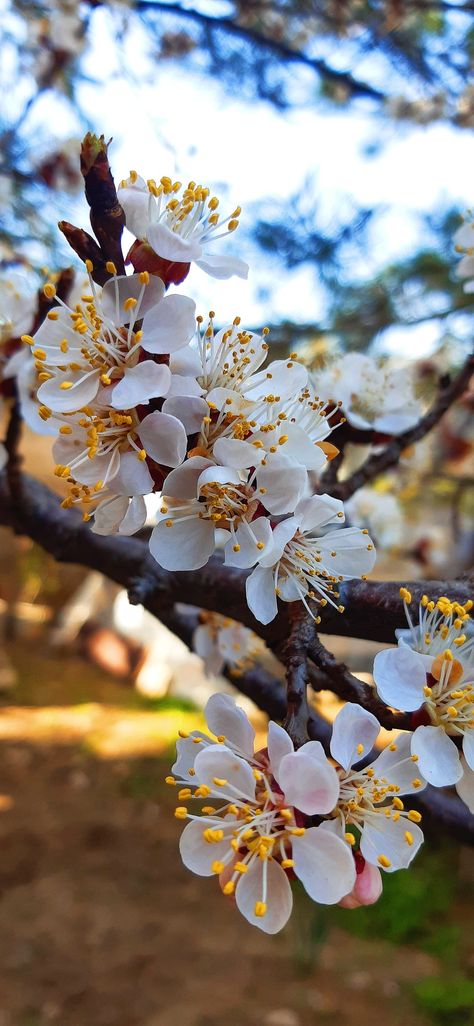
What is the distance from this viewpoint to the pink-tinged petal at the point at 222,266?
48cm

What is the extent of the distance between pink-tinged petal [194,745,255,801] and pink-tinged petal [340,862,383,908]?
0.25ft

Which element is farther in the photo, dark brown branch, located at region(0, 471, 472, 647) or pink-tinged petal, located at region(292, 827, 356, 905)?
dark brown branch, located at region(0, 471, 472, 647)

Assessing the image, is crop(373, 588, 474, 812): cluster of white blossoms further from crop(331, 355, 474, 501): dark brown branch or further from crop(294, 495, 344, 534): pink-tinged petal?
crop(331, 355, 474, 501): dark brown branch

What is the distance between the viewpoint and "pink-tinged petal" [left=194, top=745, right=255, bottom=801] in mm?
385

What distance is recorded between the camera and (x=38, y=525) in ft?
2.92

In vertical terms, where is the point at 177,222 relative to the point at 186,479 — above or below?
above

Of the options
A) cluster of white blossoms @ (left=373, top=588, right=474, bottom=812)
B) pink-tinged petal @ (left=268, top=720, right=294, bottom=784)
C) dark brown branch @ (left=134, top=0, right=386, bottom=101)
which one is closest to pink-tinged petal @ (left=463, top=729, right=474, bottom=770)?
cluster of white blossoms @ (left=373, top=588, right=474, bottom=812)

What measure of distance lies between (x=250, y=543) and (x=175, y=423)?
82 millimetres

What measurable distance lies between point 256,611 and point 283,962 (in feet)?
6.10

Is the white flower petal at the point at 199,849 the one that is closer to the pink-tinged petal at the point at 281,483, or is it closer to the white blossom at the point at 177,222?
the pink-tinged petal at the point at 281,483

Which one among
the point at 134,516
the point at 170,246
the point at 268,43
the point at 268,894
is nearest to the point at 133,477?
the point at 134,516

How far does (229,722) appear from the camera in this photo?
0.42 metres

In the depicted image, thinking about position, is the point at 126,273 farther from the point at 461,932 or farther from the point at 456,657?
the point at 461,932

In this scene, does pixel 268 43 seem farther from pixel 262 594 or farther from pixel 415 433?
pixel 262 594
